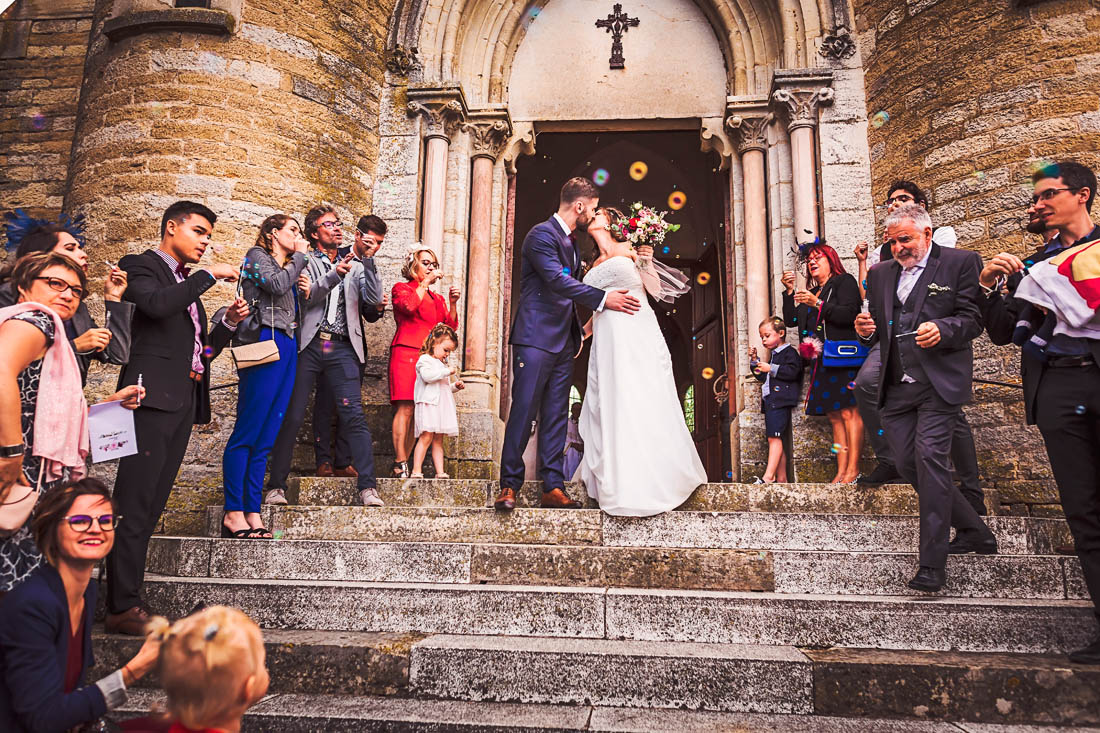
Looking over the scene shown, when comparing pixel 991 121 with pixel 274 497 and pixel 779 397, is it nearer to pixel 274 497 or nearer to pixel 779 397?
pixel 779 397

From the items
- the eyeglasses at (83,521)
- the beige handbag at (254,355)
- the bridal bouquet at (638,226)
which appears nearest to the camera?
the eyeglasses at (83,521)

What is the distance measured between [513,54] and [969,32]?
4264mm

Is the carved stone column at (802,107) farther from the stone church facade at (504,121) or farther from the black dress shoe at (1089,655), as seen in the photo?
the black dress shoe at (1089,655)

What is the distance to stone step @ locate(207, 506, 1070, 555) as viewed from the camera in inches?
149

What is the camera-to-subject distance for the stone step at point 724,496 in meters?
4.42

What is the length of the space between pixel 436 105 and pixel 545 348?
3891mm

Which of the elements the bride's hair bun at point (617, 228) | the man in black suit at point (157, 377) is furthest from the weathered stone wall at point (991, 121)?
the man in black suit at point (157, 377)

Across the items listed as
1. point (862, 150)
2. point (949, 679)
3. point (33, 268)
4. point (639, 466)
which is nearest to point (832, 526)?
point (639, 466)

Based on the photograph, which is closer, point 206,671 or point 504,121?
point 206,671

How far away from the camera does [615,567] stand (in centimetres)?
344

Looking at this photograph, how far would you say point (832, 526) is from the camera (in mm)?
3818

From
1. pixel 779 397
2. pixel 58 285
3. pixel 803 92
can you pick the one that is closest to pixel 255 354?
pixel 58 285

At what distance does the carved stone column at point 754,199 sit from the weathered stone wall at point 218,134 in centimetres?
356

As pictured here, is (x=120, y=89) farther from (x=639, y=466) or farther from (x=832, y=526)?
(x=832, y=526)
